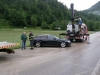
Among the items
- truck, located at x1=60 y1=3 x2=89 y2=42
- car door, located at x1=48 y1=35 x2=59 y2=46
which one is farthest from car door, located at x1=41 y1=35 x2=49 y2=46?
truck, located at x1=60 y1=3 x2=89 y2=42

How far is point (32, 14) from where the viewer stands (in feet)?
554

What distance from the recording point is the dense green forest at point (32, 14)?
154 meters

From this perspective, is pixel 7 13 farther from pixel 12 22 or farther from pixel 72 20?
pixel 72 20

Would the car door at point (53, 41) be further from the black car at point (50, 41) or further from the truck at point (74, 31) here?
the truck at point (74, 31)

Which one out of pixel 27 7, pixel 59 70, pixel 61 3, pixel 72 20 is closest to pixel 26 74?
pixel 59 70

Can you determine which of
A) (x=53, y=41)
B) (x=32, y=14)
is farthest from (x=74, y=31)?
(x=32, y=14)

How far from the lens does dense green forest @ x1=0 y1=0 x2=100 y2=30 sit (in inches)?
6058

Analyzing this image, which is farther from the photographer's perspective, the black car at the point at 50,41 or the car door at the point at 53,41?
the car door at the point at 53,41

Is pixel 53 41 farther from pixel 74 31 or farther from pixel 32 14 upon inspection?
pixel 32 14

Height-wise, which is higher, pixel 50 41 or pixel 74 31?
pixel 74 31

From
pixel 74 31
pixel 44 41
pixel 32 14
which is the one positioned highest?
pixel 32 14

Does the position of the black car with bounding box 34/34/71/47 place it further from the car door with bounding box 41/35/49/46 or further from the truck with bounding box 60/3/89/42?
the truck with bounding box 60/3/89/42

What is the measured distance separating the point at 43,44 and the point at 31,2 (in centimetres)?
16187

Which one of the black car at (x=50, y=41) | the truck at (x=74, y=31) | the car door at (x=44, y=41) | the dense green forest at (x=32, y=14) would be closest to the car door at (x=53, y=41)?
the black car at (x=50, y=41)
